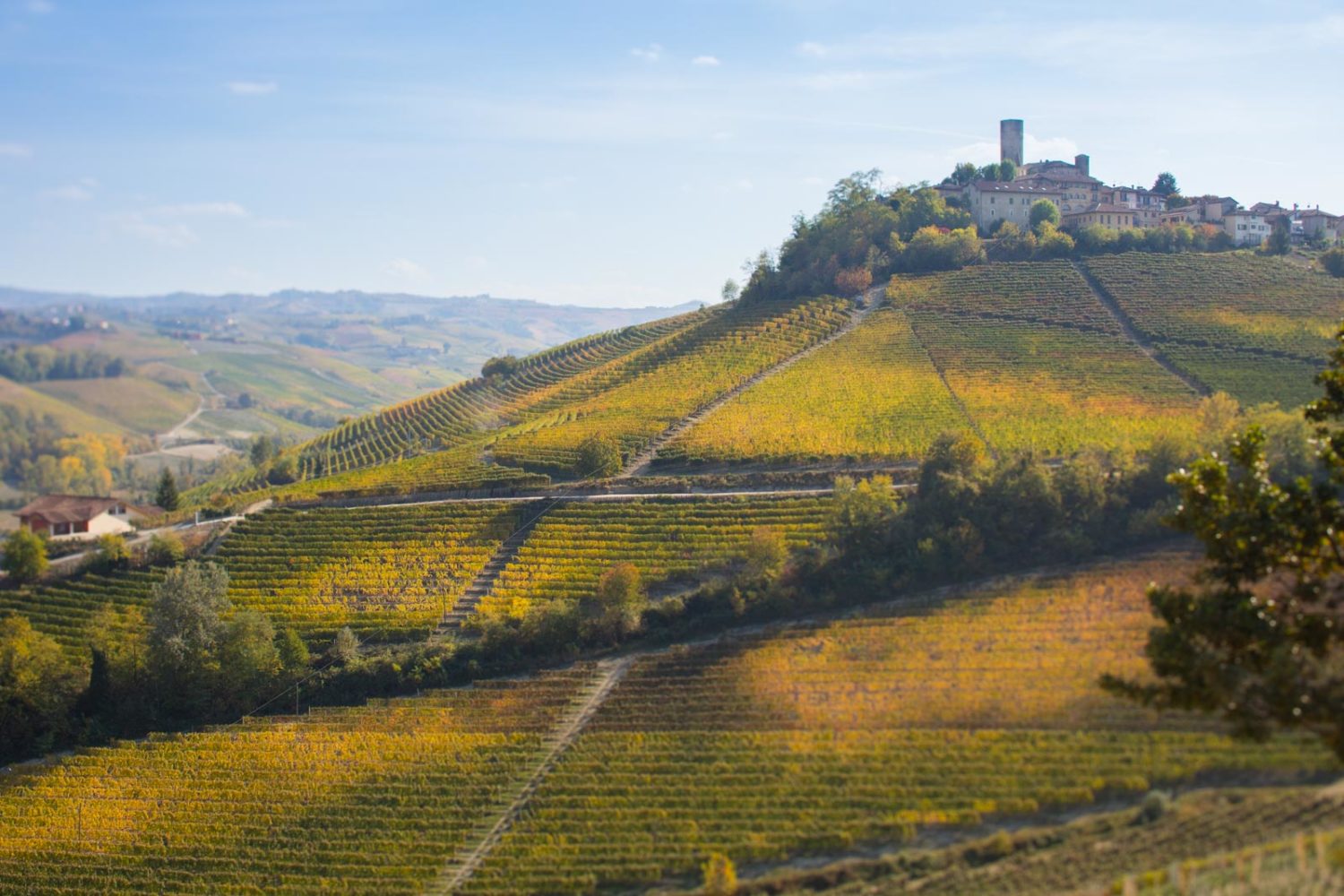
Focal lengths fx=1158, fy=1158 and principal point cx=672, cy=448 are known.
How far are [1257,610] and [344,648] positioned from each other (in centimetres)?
3221

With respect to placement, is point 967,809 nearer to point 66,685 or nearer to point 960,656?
point 960,656

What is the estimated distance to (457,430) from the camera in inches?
3007

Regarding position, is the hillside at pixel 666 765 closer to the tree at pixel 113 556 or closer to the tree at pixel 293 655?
the tree at pixel 293 655

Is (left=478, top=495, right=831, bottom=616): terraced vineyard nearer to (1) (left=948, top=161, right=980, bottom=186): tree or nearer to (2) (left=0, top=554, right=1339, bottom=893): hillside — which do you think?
(2) (left=0, top=554, right=1339, bottom=893): hillside

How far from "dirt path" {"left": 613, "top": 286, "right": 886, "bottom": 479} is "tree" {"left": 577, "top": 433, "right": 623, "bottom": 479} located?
54cm

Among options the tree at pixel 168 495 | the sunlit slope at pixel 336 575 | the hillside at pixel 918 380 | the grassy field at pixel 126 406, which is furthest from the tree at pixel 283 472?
the grassy field at pixel 126 406

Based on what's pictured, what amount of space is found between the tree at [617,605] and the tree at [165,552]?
2206 centimetres

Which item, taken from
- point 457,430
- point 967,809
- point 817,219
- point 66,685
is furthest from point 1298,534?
point 817,219

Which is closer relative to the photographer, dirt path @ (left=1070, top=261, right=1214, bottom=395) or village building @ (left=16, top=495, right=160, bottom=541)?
dirt path @ (left=1070, top=261, right=1214, bottom=395)

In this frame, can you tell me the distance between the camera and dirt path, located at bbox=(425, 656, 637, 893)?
31.1m

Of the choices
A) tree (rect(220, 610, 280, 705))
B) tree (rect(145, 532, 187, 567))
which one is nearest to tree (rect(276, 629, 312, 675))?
tree (rect(220, 610, 280, 705))

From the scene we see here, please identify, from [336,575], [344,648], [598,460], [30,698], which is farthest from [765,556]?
[30,698]

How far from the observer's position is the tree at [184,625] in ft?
142

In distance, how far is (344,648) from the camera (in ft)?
143
